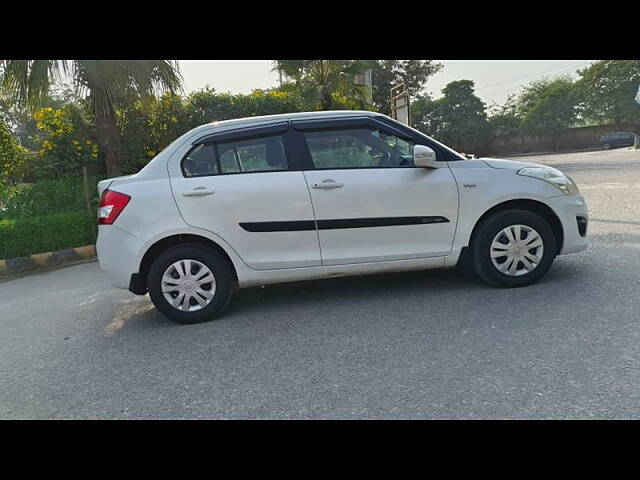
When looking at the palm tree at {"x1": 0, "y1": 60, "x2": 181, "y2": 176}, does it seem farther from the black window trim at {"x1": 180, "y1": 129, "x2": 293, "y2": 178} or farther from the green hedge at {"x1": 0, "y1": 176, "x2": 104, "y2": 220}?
the black window trim at {"x1": 180, "y1": 129, "x2": 293, "y2": 178}

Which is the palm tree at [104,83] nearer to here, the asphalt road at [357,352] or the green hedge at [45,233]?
the green hedge at [45,233]

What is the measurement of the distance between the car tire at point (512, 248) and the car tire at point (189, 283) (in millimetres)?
2299

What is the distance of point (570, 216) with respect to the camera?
4.07 meters

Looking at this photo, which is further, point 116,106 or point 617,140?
point 617,140

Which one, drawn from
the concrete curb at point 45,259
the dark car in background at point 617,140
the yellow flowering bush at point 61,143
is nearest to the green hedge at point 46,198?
the yellow flowering bush at point 61,143

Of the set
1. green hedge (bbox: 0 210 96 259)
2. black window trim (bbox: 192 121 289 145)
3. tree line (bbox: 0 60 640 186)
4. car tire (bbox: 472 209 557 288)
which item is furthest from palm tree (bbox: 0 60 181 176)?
car tire (bbox: 472 209 557 288)

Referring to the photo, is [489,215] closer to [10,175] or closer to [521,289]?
[521,289]

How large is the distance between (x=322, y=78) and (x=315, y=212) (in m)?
9.80

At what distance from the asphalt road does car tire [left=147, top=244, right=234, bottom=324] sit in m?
0.15

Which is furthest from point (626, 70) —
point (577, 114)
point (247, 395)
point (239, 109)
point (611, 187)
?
point (247, 395)

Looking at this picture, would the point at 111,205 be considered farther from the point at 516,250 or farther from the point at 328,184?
the point at 516,250

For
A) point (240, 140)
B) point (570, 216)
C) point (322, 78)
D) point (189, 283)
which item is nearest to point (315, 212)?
point (240, 140)

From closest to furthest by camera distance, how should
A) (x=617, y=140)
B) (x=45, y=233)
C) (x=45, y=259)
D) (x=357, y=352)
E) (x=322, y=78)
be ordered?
(x=357, y=352) → (x=45, y=259) → (x=45, y=233) → (x=322, y=78) → (x=617, y=140)

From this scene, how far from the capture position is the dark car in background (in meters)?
32.6
